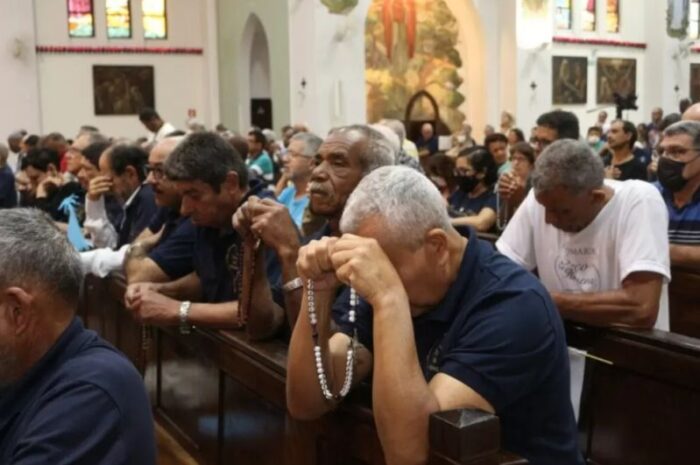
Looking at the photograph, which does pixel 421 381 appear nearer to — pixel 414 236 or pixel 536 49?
pixel 414 236

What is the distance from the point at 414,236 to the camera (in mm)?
2453

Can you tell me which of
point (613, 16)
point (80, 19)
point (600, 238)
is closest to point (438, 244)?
point (600, 238)

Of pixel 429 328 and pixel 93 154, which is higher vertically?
pixel 93 154

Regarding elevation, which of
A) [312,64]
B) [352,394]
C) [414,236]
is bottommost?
[352,394]

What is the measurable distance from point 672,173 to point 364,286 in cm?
318

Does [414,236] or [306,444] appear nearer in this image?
[414,236]

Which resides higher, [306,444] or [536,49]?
[536,49]

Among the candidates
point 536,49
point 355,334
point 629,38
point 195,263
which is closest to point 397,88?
point 536,49

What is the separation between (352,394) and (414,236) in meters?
0.56

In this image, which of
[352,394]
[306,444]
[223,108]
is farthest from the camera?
[223,108]

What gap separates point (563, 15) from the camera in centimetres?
2548

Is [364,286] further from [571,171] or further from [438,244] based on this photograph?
[571,171]

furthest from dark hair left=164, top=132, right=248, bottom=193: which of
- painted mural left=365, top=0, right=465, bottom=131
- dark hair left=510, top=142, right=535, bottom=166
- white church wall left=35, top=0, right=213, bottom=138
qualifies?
white church wall left=35, top=0, right=213, bottom=138

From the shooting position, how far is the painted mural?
2198 cm
